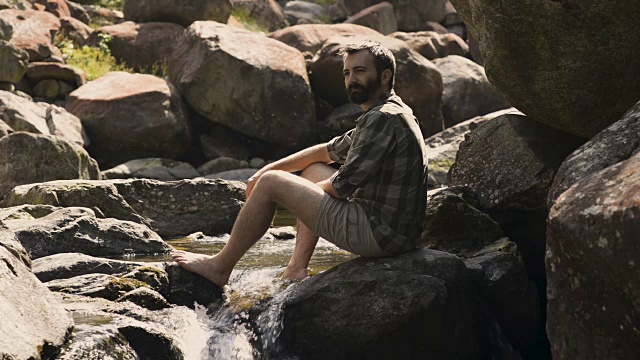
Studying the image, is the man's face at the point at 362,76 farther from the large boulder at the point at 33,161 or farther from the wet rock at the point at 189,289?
the large boulder at the point at 33,161

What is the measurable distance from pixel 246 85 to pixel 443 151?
4.62 m

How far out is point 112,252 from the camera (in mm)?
8133

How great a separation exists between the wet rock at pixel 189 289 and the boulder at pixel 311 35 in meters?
14.5

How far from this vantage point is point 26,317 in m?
5.11

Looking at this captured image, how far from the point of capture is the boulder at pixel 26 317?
15.7ft

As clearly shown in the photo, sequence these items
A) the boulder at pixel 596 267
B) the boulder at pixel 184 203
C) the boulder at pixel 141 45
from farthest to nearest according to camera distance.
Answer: the boulder at pixel 141 45 → the boulder at pixel 184 203 → the boulder at pixel 596 267

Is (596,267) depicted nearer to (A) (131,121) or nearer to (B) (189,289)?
(B) (189,289)

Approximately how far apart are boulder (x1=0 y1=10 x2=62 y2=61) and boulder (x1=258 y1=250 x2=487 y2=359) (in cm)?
1504

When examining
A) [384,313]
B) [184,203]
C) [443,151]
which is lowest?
[443,151]

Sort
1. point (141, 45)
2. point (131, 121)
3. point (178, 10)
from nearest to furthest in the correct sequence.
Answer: point (131, 121), point (141, 45), point (178, 10)

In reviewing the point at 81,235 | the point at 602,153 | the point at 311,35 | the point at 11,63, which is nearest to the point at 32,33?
the point at 11,63

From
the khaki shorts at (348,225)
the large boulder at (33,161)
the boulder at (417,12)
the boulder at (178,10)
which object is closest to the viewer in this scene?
the khaki shorts at (348,225)

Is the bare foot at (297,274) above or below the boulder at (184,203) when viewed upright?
above

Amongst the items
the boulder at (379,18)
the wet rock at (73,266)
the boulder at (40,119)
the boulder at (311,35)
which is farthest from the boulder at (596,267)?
the boulder at (379,18)
